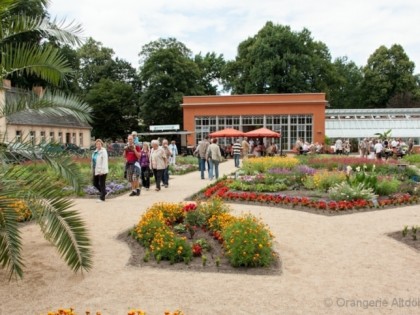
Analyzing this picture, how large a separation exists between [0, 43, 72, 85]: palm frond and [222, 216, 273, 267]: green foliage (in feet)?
10.8

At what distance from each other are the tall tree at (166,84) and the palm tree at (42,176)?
41.1 m

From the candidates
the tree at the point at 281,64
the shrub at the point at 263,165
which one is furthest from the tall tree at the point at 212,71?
the shrub at the point at 263,165

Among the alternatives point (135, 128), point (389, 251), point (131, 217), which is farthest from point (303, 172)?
point (135, 128)

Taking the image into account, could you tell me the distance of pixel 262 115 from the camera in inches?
1666

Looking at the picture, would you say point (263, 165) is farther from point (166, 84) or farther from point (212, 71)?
point (212, 71)

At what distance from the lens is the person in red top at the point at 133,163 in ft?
44.2

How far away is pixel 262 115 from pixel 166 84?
1143cm

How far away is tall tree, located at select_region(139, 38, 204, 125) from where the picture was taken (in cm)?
4788

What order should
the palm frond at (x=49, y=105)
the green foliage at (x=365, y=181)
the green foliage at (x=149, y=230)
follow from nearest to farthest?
1. the palm frond at (x=49, y=105)
2. the green foliage at (x=149, y=230)
3. the green foliage at (x=365, y=181)

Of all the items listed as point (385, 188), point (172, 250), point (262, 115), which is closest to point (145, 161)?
point (385, 188)

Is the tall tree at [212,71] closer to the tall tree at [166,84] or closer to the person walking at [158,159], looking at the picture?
the tall tree at [166,84]

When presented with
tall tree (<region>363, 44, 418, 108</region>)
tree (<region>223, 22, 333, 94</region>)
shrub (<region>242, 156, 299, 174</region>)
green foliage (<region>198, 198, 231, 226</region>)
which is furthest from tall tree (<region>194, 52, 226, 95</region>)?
green foliage (<region>198, 198, 231, 226</region>)

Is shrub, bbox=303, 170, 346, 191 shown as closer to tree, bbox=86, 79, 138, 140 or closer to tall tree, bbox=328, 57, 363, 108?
tree, bbox=86, 79, 138, 140

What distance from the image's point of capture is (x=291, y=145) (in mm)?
41812
